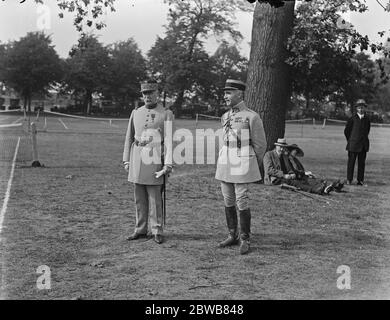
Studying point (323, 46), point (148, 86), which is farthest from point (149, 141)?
point (323, 46)

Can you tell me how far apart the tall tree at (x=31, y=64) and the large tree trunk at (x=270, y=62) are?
52.6 metres

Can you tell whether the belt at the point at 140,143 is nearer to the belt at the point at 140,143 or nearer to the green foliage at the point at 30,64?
the belt at the point at 140,143

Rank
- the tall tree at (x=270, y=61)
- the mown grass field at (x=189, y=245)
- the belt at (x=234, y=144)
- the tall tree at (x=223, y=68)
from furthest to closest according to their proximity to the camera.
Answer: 1. the tall tree at (x=223, y=68)
2. the tall tree at (x=270, y=61)
3. the belt at (x=234, y=144)
4. the mown grass field at (x=189, y=245)

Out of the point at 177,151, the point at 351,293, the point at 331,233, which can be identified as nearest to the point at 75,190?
the point at 331,233

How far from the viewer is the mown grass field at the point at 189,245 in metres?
5.13

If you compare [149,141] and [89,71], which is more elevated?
[89,71]

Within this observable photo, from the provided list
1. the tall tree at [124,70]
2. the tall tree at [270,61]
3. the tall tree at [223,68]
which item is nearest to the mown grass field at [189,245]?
the tall tree at [270,61]

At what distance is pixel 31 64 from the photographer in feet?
206

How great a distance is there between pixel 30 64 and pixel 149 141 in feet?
196

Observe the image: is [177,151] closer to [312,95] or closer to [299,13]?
[312,95]

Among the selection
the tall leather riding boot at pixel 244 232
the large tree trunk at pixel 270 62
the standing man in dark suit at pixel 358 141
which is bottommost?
the tall leather riding boot at pixel 244 232

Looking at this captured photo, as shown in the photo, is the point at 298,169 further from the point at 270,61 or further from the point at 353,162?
the point at 270,61

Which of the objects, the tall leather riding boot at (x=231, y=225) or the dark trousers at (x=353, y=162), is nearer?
the tall leather riding boot at (x=231, y=225)

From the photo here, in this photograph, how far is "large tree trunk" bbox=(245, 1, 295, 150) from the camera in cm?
1184
